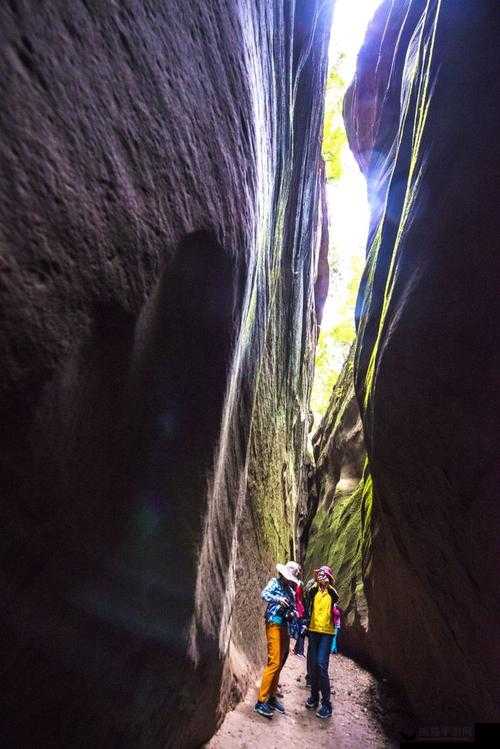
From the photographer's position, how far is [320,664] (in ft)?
21.9

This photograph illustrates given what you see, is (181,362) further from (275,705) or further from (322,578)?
(275,705)

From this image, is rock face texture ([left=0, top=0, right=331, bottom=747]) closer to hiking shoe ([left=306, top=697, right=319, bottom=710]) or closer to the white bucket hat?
the white bucket hat

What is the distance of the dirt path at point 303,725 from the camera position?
539 centimetres

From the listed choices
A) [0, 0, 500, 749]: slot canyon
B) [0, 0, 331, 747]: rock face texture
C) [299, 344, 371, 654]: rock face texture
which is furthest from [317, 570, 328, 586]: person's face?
[0, 0, 331, 747]: rock face texture

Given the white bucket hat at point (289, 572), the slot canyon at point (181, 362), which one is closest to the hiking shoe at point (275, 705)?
the slot canyon at point (181, 362)

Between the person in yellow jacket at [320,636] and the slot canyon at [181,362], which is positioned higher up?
the slot canyon at [181,362]

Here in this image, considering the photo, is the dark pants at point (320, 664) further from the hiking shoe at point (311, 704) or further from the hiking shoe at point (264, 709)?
the hiking shoe at point (264, 709)

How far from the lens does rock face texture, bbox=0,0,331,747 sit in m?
1.90

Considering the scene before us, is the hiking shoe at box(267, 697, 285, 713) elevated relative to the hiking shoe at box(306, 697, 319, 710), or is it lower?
elevated

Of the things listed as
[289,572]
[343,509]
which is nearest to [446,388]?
[289,572]

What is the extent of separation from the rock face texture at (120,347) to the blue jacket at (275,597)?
136 cm

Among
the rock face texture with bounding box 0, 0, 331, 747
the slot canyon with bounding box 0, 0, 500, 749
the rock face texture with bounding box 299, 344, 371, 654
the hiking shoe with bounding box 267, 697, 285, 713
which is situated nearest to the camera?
the rock face texture with bounding box 0, 0, 331, 747

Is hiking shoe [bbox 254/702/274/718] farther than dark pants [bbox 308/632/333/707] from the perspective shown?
No

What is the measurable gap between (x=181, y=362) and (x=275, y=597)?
4335 millimetres
